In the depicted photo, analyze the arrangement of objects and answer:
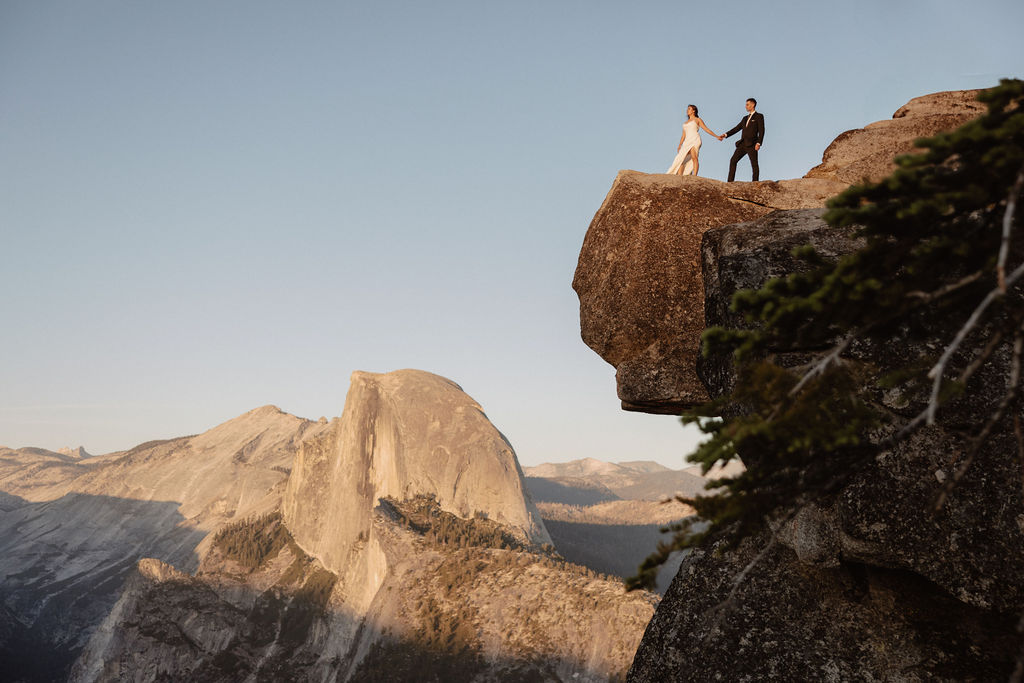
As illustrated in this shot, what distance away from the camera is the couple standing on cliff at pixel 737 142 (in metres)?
17.4

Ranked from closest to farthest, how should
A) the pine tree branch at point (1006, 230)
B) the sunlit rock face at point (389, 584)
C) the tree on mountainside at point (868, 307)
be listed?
1. the pine tree branch at point (1006, 230)
2. the tree on mountainside at point (868, 307)
3. the sunlit rock face at point (389, 584)

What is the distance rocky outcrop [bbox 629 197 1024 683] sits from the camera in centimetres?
912

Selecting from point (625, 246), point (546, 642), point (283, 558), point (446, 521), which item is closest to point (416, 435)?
point (446, 521)

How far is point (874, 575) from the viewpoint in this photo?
34.6 ft

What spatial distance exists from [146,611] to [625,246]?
129163 mm

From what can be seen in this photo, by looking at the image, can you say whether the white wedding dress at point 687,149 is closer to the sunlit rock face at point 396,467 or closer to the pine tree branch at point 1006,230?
the pine tree branch at point 1006,230

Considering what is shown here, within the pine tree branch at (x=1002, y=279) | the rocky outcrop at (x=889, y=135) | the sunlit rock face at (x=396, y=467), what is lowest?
the sunlit rock face at (x=396, y=467)

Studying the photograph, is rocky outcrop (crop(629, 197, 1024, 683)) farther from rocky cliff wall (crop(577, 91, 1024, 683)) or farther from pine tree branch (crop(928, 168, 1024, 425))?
pine tree branch (crop(928, 168, 1024, 425))

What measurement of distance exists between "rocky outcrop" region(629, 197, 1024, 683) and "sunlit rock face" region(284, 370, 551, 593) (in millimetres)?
118144

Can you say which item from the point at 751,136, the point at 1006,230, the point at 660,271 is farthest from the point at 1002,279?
the point at 751,136

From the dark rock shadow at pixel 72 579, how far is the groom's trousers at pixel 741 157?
175 m

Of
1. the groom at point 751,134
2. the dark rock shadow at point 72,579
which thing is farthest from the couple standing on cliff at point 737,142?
the dark rock shadow at point 72,579

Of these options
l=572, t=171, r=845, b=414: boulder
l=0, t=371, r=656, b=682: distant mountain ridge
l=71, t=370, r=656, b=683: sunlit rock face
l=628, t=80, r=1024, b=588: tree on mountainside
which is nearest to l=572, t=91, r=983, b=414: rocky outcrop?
l=572, t=171, r=845, b=414: boulder

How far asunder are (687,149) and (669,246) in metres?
4.55
